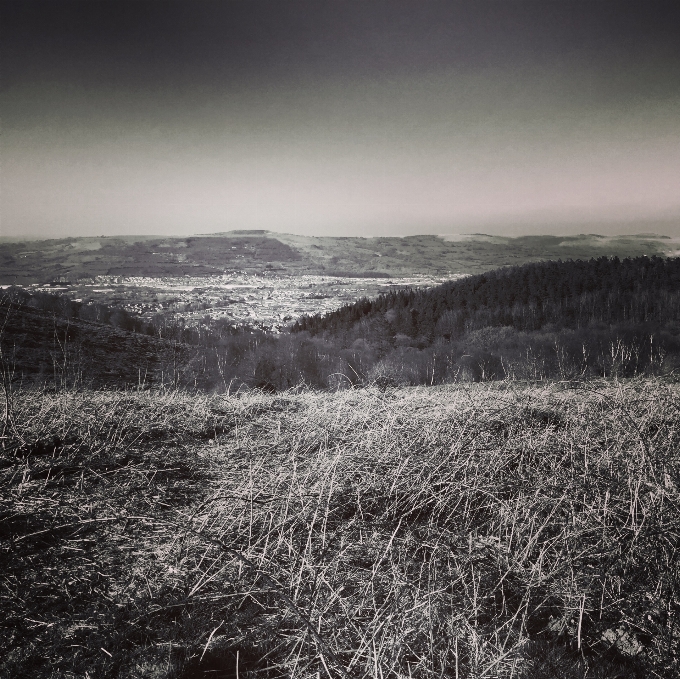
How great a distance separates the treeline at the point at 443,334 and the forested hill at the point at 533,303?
121mm

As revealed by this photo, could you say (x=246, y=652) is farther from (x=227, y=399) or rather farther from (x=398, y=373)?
(x=398, y=373)

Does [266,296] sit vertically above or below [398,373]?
above

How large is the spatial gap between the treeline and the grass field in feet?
27.5

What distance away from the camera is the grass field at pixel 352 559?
1.72 m

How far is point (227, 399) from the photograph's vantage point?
7.34 metres

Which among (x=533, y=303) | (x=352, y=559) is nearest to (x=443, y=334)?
(x=533, y=303)

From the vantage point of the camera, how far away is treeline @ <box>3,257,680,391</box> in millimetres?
18922

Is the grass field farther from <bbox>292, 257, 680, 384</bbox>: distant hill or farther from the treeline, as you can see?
<bbox>292, 257, 680, 384</bbox>: distant hill

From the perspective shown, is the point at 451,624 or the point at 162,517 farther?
the point at 162,517

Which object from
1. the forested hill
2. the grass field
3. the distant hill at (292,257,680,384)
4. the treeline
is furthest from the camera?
the forested hill

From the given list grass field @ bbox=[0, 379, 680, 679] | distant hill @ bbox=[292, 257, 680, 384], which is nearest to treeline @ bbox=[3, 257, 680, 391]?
distant hill @ bbox=[292, 257, 680, 384]

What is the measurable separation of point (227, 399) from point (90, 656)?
5753 millimetres

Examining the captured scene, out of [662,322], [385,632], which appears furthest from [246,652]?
[662,322]

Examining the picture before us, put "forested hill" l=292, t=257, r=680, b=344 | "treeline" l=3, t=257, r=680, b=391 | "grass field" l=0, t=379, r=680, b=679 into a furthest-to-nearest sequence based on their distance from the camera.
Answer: "forested hill" l=292, t=257, r=680, b=344 < "treeline" l=3, t=257, r=680, b=391 < "grass field" l=0, t=379, r=680, b=679
